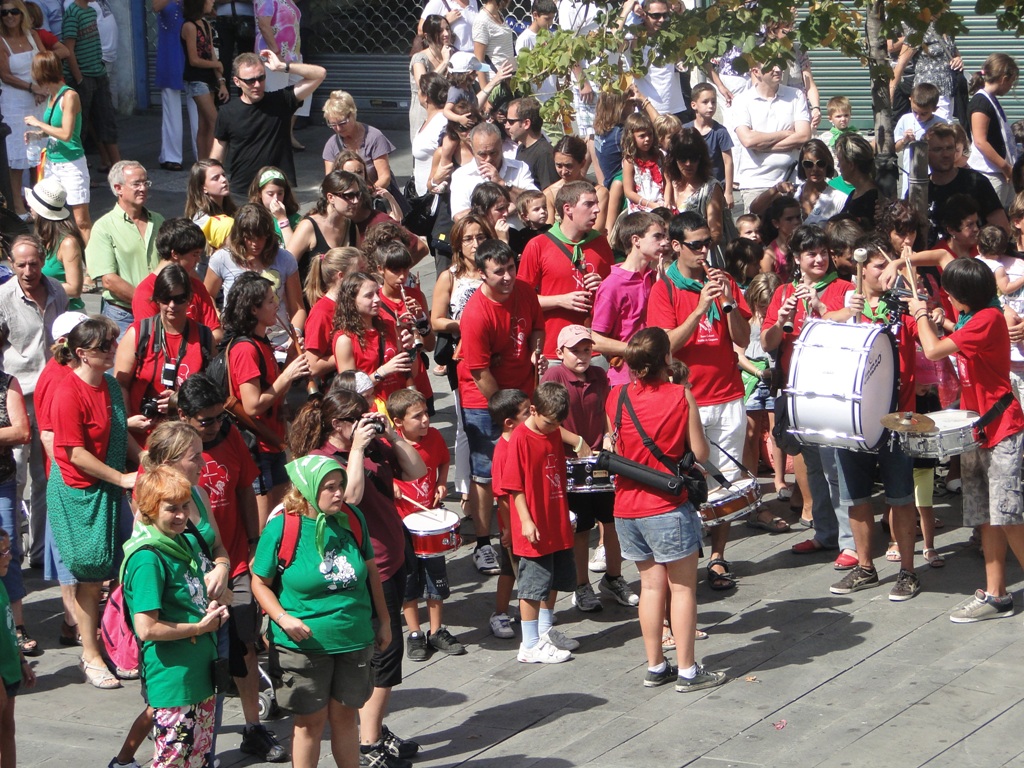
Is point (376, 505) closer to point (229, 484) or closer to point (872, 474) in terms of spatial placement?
point (229, 484)

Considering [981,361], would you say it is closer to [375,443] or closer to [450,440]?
[375,443]

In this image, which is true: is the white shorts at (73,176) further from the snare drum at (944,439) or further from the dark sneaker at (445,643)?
→ the snare drum at (944,439)

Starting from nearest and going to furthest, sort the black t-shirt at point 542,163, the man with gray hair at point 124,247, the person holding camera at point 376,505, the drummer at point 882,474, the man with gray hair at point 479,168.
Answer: the person holding camera at point 376,505, the drummer at point 882,474, the man with gray hair at point 124,247, the man with gray hair at point 479,168, the black t-shirt at point 542,163

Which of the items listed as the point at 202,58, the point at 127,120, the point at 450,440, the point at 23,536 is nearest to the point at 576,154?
the point at 450,440

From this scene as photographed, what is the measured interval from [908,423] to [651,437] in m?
1.43

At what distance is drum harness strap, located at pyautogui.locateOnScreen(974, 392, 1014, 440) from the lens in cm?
770

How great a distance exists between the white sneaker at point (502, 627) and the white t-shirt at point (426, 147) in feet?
16.5

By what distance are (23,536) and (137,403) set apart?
1.99 m

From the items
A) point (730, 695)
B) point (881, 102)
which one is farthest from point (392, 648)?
point (881, 102)

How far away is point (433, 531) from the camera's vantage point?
7.43 meters

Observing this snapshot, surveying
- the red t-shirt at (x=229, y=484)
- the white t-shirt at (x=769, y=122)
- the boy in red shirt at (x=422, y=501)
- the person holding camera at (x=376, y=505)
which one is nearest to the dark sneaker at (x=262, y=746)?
the person holding camera at (x=376, y=505)

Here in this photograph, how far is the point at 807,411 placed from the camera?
7.76 metres

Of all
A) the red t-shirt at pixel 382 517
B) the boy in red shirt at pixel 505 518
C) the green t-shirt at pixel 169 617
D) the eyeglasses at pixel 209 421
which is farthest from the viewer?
the boy in red shirt at pixel 505 518

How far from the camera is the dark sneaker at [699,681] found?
709cm
